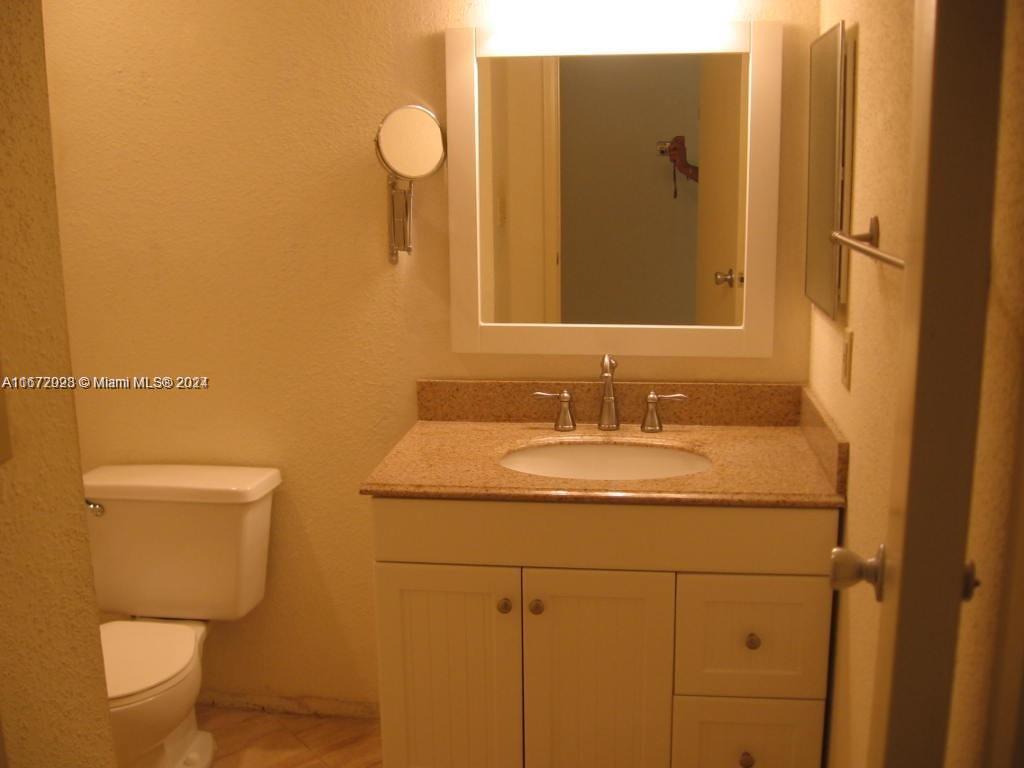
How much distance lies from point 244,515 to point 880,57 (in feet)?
5.22

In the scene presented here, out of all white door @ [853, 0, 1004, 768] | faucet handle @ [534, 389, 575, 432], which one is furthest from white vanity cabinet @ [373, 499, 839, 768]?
white door @ [853, 0, 1004, 768]

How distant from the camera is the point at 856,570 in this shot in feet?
2.93

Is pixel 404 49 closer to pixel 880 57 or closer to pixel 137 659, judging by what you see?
pixel 880 57

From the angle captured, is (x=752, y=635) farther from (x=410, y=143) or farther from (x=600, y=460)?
(x=410, y=143)

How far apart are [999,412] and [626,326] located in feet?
4.37

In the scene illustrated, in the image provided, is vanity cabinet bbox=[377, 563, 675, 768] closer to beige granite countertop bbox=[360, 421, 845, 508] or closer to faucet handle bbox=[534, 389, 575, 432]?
beige granite countertop bbox=[360, 421, 845, 508]

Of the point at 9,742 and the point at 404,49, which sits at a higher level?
the point at 404,49

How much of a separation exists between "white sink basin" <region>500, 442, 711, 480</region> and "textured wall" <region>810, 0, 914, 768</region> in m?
0.41

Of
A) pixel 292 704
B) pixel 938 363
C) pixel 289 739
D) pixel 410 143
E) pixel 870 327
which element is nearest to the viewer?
pixel 938 363

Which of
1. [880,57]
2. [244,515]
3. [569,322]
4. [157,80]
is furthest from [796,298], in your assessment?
[157,80]

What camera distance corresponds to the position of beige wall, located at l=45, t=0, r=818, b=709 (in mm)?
2234

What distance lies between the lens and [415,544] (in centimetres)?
187

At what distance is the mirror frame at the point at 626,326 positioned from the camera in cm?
212

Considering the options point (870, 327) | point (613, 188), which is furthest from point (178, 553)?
point (870, 327)
